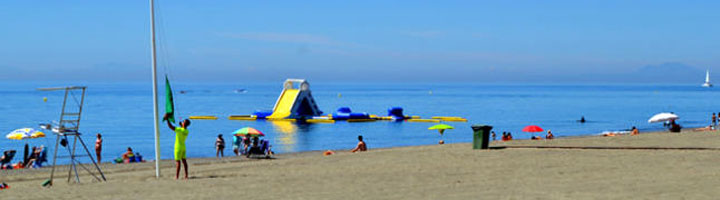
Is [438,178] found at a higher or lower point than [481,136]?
lower

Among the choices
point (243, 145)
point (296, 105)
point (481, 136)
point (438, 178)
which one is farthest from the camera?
point (296, 105)

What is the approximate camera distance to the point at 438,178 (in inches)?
625

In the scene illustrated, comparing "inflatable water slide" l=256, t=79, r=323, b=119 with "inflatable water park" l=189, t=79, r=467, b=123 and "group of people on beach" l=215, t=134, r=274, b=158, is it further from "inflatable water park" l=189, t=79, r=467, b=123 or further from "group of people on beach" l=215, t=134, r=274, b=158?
"group of people on beach" l=215, t=134, r=274, b=158

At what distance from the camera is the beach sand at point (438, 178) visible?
43.6 ft

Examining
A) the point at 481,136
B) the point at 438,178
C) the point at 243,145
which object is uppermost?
the point at 243,145

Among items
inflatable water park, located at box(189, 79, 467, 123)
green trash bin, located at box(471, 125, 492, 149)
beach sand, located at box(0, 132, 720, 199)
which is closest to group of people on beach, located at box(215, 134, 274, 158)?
beach sand, located at box(0, 132, 720, 199)

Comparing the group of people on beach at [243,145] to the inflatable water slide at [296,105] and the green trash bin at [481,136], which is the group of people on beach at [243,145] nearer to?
the green trash bin at [481,136]

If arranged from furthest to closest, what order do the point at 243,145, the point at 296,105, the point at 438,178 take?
the point at 296,105 → the point at 243,145 → the point at 438,178

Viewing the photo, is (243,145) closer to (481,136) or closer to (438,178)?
(481,136)

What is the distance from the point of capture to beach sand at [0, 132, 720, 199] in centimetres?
1330

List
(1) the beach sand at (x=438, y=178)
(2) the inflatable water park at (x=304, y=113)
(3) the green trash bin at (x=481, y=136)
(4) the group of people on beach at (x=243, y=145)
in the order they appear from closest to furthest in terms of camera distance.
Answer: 1. (1) the beach sand at (x=438, y=178)
2. (3) the green trash bin at (x=481, y=136)
3. (4) the group of people on beach at (x=243, y=145)
4. (2) the inflatable water park at (x=304, y=113)

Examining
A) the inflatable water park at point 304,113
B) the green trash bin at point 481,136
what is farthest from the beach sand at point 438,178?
the inflatable water park at point 304,113

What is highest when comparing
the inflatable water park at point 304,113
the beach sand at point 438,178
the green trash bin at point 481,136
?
the inflatable water park at point 304,113

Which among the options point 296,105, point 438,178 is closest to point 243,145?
point 438,178
